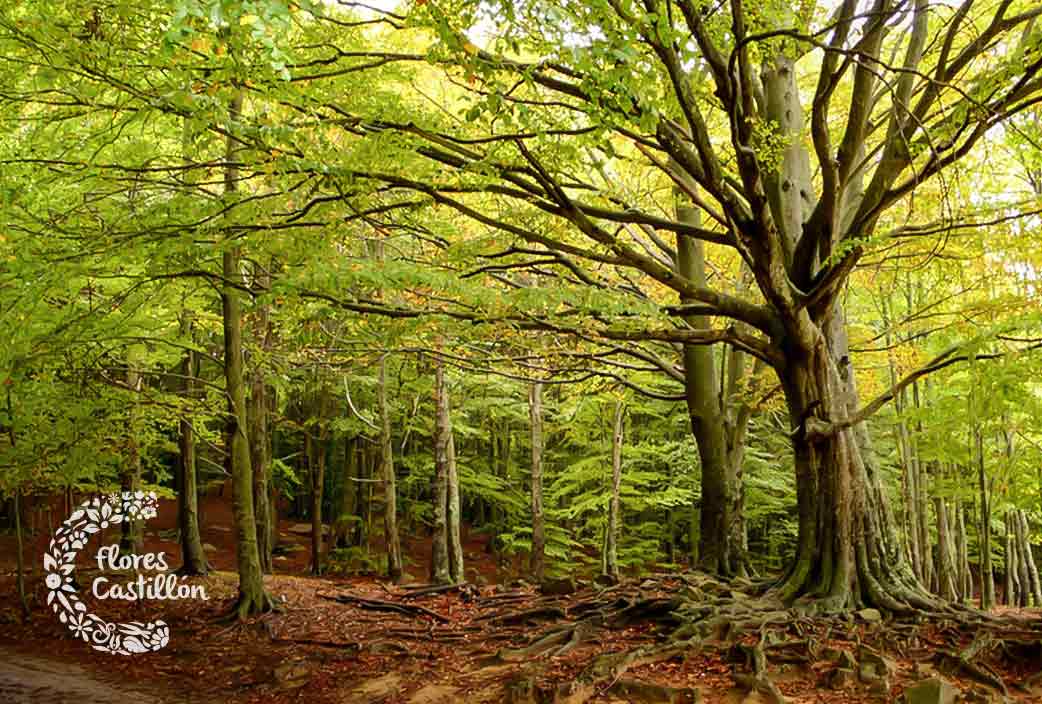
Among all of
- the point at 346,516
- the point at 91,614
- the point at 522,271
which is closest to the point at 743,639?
the point at 522,271

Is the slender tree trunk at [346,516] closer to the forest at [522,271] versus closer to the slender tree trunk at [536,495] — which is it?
the slender tree trunk at [536,495]

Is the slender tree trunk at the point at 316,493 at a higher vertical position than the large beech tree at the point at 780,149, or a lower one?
lower

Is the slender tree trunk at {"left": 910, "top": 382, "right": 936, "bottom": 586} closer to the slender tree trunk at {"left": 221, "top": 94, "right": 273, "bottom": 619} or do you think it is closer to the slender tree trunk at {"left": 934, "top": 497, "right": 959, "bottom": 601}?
the slender tree trunk at {"left": 934, "top": 497, "right": 959, "bottom": 601}

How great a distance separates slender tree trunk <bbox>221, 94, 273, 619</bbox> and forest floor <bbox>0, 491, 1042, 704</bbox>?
449 millimetres

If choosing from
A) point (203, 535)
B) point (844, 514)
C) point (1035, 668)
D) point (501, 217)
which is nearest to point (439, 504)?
point (501, 217)

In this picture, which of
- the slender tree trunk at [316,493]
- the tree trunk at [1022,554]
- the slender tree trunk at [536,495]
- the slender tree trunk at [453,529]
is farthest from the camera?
the tree trunk at [1022,554]

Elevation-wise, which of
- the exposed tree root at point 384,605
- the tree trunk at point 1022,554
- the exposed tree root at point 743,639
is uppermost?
the exposed tree root at point 743,639

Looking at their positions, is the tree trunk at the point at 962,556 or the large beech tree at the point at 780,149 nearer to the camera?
the large beech tree at the point at 780,149

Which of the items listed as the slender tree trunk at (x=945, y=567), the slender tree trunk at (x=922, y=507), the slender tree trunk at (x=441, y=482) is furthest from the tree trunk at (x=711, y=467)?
the slender tree trunk at (x=945, y=567)

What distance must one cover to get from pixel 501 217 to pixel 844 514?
4810mm

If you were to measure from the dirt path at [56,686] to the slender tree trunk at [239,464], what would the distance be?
2029mm

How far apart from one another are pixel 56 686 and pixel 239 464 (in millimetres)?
3321

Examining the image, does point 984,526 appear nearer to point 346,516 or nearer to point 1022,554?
point 1022,554

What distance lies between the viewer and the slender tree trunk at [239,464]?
32.0ft
